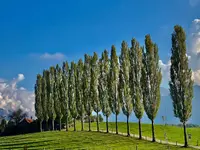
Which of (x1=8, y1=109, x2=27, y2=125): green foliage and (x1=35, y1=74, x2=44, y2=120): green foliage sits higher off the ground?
(x1=35, y1=74, x2=44, y2=120): green foliage

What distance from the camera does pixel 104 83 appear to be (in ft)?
251

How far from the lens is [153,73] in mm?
59531

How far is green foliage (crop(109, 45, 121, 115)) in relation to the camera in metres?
70.3

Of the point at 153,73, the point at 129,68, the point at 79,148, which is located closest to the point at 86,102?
the point at 129,68

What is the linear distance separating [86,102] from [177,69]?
32.4 meters

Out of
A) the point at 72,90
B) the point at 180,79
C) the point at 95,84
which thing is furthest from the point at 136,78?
the point at 72,90

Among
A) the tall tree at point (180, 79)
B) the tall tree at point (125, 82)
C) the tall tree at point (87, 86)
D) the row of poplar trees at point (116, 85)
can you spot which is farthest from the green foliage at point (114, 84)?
the tall tree at point (180, 79)

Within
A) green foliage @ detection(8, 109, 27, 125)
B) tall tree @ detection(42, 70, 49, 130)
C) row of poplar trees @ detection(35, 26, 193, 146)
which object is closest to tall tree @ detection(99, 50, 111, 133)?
row of poplar trees @ detection(35, 26, 193, 146)

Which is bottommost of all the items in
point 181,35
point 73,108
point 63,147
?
point 63,147

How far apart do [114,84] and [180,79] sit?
22313mm

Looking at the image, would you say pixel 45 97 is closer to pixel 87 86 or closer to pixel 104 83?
pixel 87 86

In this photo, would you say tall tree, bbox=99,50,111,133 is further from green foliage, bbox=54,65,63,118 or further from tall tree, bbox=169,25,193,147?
tall tree, bbox=169,25,193,147

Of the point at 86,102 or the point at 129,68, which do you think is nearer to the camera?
the point at 129,68

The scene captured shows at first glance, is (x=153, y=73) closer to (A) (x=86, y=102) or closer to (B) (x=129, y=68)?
(B) (x=129, y=68)
